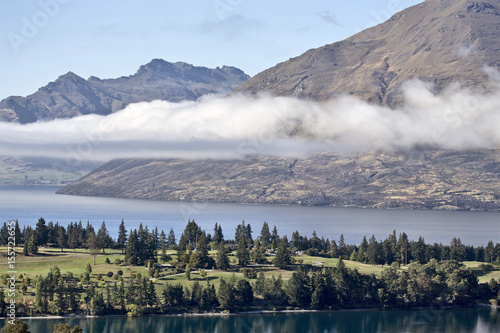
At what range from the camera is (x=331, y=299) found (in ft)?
422

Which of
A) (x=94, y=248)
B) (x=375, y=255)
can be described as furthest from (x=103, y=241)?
(x=375, y=255)

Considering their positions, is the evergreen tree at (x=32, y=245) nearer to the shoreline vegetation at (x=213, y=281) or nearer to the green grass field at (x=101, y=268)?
the shoreline vegetation at (x=213, y=281)

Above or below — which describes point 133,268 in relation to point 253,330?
above

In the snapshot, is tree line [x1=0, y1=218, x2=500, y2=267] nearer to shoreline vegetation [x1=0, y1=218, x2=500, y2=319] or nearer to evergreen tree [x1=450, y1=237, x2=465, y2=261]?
evergreen tree [x1=450, y1=237, x2=465, y2=261]

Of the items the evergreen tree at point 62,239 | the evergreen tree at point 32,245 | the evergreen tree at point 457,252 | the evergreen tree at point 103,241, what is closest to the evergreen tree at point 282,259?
the evergreen tree at point 103,241

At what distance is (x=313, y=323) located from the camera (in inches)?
4776

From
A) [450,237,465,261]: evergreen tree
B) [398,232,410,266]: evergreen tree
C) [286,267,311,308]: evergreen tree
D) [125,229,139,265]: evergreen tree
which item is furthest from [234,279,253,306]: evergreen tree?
[450,237,465,261]: evergreen tree

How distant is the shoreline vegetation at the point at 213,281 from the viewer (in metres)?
116

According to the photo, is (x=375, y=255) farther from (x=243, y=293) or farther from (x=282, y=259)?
(x=243, y=293)

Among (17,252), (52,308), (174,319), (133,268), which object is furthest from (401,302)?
(17,252)

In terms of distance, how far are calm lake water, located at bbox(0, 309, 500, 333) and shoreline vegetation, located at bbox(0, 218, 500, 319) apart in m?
1.88

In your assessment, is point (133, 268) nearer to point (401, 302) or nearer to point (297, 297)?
point (297, 297)

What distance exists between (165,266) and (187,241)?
29.7 m

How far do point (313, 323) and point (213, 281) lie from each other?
24.6 metres
